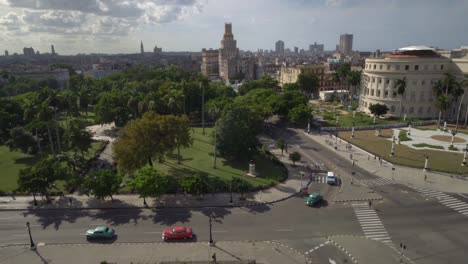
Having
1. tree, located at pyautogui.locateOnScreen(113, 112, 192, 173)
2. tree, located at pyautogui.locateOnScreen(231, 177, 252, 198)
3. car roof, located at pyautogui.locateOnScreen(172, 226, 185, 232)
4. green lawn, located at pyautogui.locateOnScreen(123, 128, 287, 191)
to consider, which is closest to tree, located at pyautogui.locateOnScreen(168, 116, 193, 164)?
tree, located at pyautogui.locateOnScreen(113, 112, 192, 173)

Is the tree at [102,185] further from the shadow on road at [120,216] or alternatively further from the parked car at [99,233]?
the parked car at [99,233]

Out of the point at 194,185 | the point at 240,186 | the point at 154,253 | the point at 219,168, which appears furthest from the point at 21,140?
the point at 240,186

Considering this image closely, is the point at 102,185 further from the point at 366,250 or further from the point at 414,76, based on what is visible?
the point at 414,76

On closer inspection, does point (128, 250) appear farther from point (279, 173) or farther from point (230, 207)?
point (279, 173)

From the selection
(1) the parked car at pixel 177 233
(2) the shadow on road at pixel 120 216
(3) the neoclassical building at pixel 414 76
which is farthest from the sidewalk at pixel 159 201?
(3) the neoclassical building at pixel 414 76

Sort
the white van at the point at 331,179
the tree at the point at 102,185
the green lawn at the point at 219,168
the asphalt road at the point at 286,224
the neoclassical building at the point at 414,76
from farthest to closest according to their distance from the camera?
the neoclassical building at the point at 414,76 → the green lawn at the point at 219,168 → the white van at the point at 331,179 → the tree at the point at 102,185 → the asphalt road at the point at 286,224
